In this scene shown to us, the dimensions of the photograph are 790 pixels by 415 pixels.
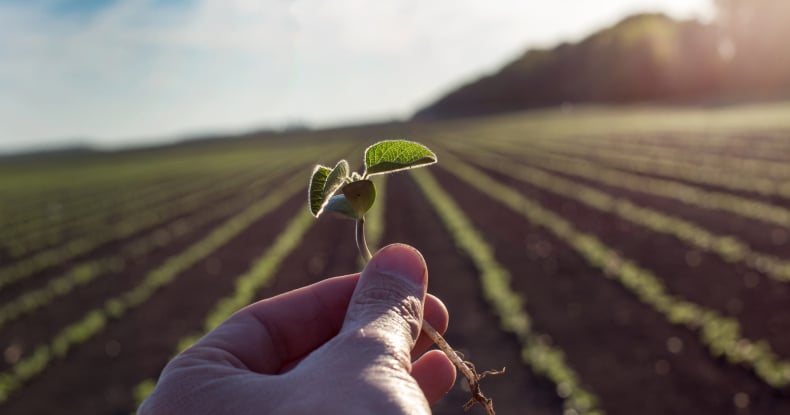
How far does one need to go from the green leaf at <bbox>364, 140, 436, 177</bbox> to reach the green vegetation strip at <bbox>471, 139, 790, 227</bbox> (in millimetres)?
10880

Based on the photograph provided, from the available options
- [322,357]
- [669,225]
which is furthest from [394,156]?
[669,225]

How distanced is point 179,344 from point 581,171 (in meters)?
14.0

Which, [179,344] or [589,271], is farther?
[589,271]

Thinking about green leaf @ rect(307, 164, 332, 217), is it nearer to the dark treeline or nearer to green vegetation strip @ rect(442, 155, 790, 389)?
green vegetation strip @ rect(442, 155, 790, 389)

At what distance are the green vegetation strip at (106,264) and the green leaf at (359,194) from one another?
9.18 m

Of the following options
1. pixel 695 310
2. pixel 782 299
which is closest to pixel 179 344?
pixel 695 310

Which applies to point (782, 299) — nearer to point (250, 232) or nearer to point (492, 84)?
point (250, 232)

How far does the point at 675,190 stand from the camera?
45.7 ft

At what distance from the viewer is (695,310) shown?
23.0 feet

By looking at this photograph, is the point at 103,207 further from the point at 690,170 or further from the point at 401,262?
the point at 401,262


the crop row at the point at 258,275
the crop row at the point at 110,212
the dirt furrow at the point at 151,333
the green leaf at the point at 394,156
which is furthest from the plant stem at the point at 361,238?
the crop row at the point at 110,212

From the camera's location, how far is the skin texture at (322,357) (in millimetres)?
1337

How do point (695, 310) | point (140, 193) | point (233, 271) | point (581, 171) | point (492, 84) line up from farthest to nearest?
point (492, 84), point (140, 193), point (581, 171), point (233, 271), point (695, 310)

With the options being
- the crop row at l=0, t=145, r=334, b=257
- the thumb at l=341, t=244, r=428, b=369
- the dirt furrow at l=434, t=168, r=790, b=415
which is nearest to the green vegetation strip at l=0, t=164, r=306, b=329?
the crop row at l=0, t=145, r=334, b=257
